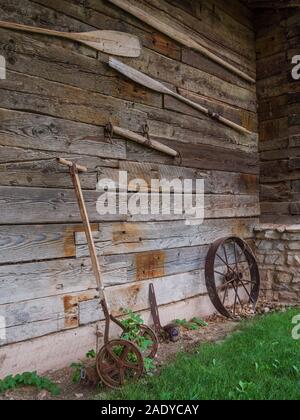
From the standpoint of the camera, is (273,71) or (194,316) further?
(273,71)

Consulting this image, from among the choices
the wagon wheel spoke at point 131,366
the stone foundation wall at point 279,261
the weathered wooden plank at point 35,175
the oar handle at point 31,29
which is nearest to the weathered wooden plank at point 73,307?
the wagon wheel spoke at point 131,366

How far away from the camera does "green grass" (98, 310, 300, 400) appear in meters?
2.60

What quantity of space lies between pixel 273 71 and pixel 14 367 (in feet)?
16.0

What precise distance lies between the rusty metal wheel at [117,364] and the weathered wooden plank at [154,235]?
0.93 meters

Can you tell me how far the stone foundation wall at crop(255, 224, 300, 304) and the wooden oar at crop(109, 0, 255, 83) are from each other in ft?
7.16

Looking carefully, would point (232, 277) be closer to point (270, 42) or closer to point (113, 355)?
point (113, 355)

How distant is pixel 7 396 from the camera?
2.75 metres

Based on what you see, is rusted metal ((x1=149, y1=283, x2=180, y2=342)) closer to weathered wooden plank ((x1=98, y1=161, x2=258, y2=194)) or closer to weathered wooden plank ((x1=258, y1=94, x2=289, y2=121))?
weathered wooden plank ((x1=98, y1=161, x2=258, y2=194))

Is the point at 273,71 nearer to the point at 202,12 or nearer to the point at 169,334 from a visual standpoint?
the point at 202,12

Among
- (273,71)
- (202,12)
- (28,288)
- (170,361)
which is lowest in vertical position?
(170,361)

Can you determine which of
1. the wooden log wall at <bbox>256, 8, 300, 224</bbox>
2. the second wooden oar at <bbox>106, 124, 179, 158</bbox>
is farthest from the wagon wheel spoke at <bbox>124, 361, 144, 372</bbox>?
Result: the wooden log wall at <bbox>256, 8, 300, 224</bbox>

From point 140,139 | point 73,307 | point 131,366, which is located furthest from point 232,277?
point 131,366
